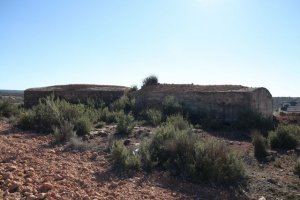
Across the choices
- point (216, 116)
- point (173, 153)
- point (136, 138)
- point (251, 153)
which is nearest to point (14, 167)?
point (173, 153)

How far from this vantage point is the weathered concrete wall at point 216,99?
16.4 metres

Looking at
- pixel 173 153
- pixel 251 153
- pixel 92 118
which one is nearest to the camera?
pixel 173 153

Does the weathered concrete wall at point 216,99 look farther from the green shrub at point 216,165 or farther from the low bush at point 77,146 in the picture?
the green shrub at point 216,165

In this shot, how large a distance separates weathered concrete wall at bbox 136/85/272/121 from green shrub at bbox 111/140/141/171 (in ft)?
30.4

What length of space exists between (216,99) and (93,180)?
35.8 feet

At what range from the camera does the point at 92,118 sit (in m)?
14.0

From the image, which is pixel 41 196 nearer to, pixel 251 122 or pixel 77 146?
pixel 77 146

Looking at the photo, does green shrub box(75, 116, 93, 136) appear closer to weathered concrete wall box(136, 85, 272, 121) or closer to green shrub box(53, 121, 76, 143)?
→ green shrub box(53, 121, 76, 143)

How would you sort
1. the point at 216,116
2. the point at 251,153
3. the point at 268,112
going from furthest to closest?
1. the point at 268,112
2. the point at 216,116
3. the point at 251,153

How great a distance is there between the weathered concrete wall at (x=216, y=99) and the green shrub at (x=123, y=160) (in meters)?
9.26

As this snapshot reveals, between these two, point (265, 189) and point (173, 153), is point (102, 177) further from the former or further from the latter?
point (265, 189)

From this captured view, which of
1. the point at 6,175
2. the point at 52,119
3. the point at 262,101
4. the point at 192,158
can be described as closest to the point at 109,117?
the point at 52,119

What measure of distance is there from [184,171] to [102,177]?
5.29ft

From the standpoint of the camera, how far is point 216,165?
7.20 metres
